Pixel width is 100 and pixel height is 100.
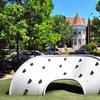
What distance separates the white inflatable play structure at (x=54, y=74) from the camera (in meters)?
14.7

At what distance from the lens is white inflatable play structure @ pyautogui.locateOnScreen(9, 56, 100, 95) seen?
14727 millimetres

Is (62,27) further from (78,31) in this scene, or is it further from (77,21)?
(77,21)

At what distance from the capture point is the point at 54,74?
1531 cm

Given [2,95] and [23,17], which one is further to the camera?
[23,17]

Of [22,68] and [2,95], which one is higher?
[22,68]

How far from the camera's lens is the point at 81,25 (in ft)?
316

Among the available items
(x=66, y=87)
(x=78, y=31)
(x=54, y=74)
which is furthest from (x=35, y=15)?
(x=78, y=31)

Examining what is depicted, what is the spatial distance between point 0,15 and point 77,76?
10867mm

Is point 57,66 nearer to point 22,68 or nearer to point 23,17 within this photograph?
point 22,68

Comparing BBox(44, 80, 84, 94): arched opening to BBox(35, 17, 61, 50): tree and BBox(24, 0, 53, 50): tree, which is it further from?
BBox(35, 17, 61, 50): tree

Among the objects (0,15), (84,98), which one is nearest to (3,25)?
(0,15)

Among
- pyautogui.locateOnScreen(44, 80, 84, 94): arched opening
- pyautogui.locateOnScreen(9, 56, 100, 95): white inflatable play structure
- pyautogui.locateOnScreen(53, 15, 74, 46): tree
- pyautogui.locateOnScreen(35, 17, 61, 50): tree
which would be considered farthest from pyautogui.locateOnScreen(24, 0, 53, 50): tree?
pyautogui.locateOnScreen(53, 15, 74, 46): tree

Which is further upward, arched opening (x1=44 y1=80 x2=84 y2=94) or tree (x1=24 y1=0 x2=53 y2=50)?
tree (x1=24 y1=0 x2=53 y2=50)

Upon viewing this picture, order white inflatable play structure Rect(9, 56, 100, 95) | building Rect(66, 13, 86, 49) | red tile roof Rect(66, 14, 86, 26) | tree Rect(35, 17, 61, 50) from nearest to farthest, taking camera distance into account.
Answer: white inflatable play structure Rect(9, 56, 100, 95)
tree Rect(35, 17, 61, 50)
building Rect(66, 13, 86, 49)
red tile roof Rect(66, 14, 86, 26)
